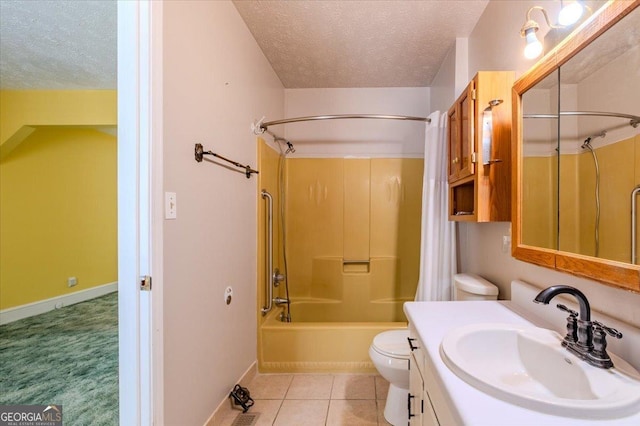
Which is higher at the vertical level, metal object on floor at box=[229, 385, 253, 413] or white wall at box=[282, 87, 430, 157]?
white wall at box=[282, 87, 430, 157]

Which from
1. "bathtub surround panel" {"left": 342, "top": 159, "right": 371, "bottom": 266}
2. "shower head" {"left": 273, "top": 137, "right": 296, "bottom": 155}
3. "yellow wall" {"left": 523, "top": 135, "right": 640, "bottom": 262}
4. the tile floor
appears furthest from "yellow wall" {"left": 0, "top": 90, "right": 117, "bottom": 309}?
"yellow wall" {"left": 523, "top": 135, "right": 640, "bottom": 262}

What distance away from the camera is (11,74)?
8.34ft

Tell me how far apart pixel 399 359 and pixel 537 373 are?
80cm

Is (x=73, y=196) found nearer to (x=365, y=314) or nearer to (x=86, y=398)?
(x=86, y=398)

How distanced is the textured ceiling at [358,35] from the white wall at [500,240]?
22cm

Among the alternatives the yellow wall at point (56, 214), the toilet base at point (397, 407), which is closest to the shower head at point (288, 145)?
the toilet base at point (397, 407)

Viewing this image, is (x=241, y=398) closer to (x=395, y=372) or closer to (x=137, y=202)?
(x=395, y=372)

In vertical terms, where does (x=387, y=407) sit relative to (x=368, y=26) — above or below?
below

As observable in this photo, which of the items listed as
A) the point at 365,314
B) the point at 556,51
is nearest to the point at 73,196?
the point at 365,314

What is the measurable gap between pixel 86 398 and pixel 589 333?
8.54ft

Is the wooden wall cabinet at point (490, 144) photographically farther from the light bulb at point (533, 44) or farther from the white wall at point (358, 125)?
the white wall at point (358, 125)

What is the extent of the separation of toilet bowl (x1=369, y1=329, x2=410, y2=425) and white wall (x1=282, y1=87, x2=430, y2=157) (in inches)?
78.7

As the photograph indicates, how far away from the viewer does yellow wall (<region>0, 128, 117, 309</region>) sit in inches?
125

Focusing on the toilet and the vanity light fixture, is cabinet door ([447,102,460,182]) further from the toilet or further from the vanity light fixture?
the toilet
